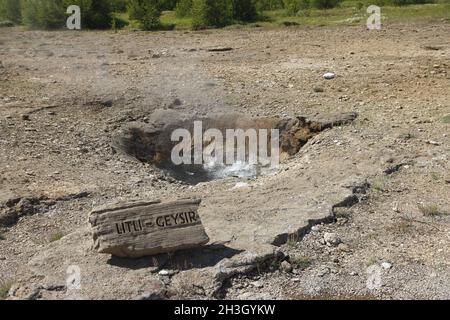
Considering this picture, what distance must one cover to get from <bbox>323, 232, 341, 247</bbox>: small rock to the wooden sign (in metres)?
1.14

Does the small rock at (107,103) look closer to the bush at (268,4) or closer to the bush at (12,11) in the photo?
the bush at (268,4)

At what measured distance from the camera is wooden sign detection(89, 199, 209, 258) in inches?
179

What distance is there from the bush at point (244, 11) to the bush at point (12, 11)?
783cm

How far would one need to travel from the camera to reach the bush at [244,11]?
18.2 metres

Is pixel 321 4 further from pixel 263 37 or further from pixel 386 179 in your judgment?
pixel 386 179

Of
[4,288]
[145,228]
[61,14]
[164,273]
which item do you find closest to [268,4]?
[61,14]

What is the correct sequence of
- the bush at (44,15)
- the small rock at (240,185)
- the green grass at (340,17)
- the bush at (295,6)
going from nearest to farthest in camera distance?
1. the small rock at (240,185)
2. the green grass at (340,17)
3. the bush at (44,15)
4. the bush at (295,6)

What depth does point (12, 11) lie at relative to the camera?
21000mm

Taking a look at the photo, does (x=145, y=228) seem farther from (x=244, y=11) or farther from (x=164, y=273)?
(x=244, y=11)

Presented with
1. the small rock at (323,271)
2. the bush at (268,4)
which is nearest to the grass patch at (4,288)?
the small rock at (323,271)

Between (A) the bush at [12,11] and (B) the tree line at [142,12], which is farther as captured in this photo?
(A) the bush at [12,11]

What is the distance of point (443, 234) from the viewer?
5.45 m
